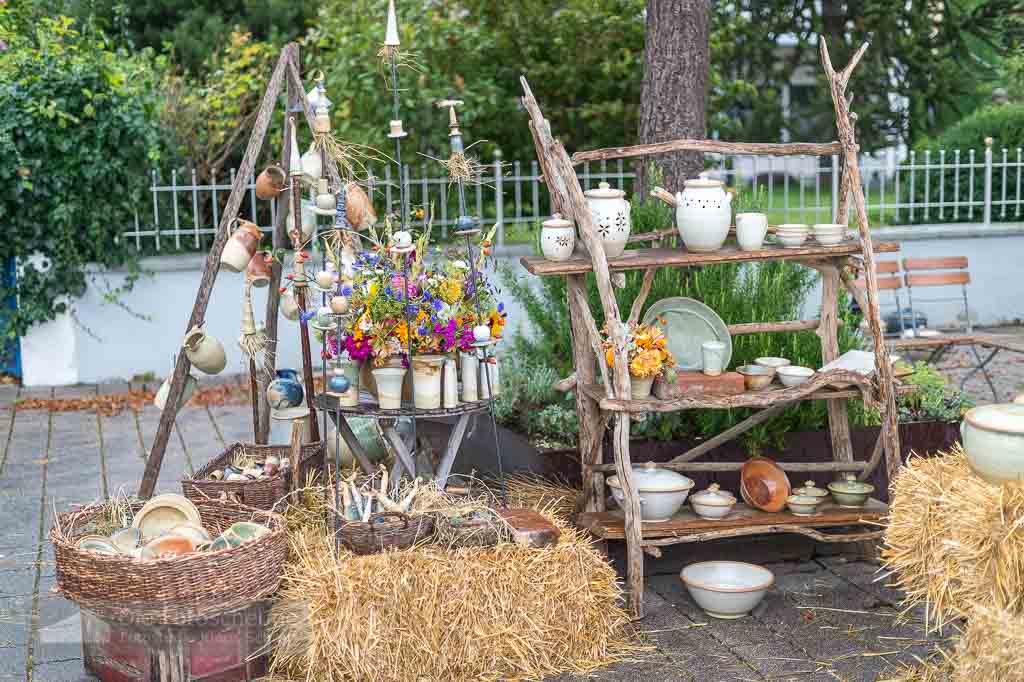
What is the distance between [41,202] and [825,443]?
532cm

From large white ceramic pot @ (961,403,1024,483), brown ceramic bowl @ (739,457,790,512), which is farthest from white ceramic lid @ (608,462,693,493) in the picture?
large white ceramic pot @ (961,403,1024,483)

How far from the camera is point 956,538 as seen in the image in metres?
2.78

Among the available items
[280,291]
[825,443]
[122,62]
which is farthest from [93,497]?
[122,62]

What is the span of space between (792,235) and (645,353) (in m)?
0.73

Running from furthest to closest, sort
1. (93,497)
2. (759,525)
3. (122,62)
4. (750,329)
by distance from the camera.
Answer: (122,62) < (93,497) < (750,329) < (759,525)

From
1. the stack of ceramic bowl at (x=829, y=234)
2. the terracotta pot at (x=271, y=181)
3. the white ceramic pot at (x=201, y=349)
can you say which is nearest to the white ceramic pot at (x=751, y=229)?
the stack of ceramic bowl at (x=829, y=234)

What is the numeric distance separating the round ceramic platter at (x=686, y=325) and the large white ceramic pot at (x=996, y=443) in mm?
1754

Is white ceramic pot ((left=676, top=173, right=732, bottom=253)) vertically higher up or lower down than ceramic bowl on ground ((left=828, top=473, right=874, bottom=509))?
higher up

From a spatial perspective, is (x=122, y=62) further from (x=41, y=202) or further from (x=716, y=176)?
(x=716, y=176)

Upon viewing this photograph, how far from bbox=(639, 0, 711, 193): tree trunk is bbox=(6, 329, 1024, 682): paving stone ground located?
7.72ft

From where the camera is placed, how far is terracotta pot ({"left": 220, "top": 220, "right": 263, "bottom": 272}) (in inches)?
165

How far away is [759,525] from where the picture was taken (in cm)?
423

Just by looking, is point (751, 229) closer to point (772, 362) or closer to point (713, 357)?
point (713, 357)

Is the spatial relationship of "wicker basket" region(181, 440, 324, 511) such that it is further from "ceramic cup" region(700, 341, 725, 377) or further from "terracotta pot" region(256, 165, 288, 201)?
"ceramic cup" region(700, 341, 725, 377)
